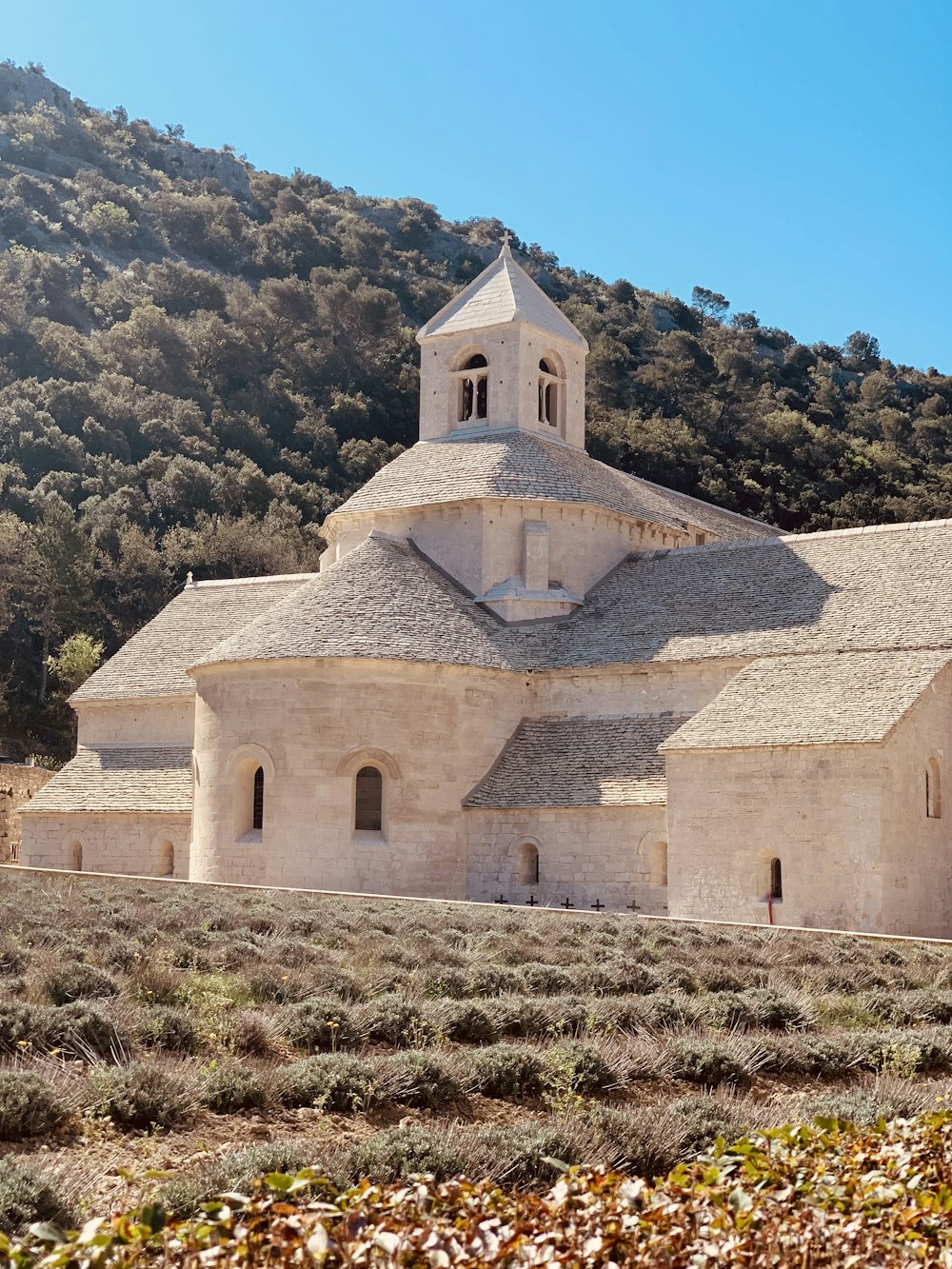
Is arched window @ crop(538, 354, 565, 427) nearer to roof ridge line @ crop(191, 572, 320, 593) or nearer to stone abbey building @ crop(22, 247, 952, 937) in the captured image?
stone abbey building @ crop(22, 247, 952, 937)

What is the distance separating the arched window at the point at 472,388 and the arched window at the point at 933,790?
15.8m

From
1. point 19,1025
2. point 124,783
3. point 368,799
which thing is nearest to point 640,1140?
point 19,1025

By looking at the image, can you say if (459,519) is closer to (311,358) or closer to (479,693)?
(479,693)

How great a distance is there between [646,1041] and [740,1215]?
6038 millimetres

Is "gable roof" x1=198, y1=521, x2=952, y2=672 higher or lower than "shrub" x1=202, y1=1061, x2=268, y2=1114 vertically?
higher

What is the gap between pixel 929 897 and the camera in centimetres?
2588

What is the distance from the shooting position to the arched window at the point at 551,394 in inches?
1515

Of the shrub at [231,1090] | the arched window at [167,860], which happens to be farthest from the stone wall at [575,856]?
the shrub at [231,1090]

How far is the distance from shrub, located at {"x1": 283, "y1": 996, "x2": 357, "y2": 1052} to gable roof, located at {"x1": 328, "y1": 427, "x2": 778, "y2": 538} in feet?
74.1

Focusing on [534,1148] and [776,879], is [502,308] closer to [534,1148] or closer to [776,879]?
[776,879]

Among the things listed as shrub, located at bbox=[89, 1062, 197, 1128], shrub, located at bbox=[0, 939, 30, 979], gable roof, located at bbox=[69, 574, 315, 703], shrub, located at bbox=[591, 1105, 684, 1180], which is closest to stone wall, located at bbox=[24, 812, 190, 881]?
gable roof, located at bbox=[69, 574, 315, 703]

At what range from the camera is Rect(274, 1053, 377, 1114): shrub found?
9.78 m

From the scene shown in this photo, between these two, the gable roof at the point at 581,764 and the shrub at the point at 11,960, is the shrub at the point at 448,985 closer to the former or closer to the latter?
the shrub at the point at 11,960

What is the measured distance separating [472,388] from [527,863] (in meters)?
14.0
